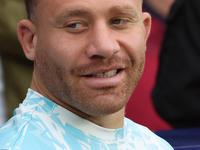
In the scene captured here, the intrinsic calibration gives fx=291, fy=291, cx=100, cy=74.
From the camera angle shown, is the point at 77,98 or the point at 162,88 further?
the point at 162,88

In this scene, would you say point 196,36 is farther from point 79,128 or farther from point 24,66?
point 79,128

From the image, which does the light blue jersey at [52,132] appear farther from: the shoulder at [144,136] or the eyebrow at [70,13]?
the eyebrow at [70,13]

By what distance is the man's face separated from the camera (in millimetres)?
997

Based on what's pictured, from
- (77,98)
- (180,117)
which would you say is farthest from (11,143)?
(180,117)

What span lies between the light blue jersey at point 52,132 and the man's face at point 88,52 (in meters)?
0.07

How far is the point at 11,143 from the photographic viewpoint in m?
0.88

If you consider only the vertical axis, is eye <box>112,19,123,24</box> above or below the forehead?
below

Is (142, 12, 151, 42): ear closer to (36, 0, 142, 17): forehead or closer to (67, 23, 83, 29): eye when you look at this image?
(36, 0, 142, 17): forehead

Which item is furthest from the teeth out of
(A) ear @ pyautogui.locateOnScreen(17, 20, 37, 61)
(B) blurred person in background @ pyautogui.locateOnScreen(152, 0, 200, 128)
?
(B) blurred person in background @ pyautogui.locateOnScreen(152, 0, 200, 128)

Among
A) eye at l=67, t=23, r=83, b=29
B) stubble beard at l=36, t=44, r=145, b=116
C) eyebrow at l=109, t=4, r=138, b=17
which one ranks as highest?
eyebrow at l=109, t=4, r=138, b=17

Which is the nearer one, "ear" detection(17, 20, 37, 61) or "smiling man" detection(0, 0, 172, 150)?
"smiling man" detection(0, 0, 172, 150)

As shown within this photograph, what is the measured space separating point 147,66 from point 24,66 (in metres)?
1.53

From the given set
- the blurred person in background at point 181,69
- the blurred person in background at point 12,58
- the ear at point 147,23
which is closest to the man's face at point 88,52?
the ear at point 147,23

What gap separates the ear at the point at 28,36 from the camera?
1.14 metres
